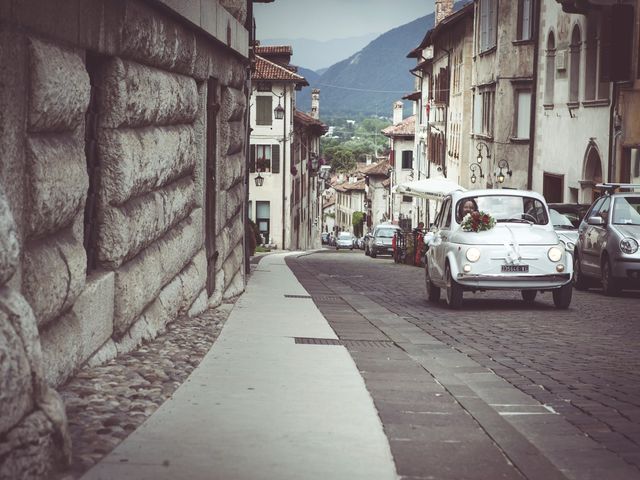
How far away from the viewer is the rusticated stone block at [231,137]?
14.3m

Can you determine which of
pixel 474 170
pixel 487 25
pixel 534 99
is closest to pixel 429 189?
pixel 534 99

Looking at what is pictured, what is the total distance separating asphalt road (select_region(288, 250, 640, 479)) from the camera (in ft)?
20.6

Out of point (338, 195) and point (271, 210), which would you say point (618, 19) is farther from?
point (338, 195)

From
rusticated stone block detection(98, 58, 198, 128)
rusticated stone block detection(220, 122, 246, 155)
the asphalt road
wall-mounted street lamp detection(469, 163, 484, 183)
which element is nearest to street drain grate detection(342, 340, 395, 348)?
the asphalt road

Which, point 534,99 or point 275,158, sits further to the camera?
point 275,158

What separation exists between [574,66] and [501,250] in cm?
2070

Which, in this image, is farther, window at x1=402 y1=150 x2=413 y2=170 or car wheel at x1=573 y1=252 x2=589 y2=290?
window at x1=402 y1=150 x2=413 y2=170

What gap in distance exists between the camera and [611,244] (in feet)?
68.4

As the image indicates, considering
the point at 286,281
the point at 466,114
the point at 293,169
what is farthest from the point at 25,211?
the point at 293,169

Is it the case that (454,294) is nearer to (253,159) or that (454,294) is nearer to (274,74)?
(274,74)

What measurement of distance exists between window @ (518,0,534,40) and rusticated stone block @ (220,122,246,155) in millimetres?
27308

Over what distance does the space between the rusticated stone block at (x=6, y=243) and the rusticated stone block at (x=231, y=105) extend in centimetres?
985

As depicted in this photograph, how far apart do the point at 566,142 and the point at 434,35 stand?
27.3 m

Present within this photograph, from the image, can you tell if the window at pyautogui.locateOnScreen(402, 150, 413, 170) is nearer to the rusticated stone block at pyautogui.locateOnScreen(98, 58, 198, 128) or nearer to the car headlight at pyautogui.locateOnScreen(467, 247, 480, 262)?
the car headlight at pyautogui.locateOnScreen(467, 247, 480, 262)
